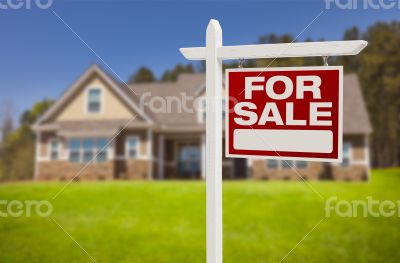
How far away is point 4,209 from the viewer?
11.6 metres

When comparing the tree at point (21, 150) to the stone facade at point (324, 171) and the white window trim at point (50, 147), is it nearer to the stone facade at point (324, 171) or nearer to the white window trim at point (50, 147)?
the white window trim at point (50, 147)

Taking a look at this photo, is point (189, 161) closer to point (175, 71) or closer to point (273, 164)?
point (273, 164)

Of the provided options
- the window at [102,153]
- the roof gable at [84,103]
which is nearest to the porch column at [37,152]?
the roof gable at [84,103]

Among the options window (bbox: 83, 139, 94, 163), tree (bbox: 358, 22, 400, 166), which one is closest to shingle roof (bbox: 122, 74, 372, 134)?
window (bbox: 83, 139, 94, 163)

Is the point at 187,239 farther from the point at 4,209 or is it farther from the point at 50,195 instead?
the point at 50,195

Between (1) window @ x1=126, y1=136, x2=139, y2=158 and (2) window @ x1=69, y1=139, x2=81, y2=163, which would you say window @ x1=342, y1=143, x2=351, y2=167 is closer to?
(1) window @ x1=126, y1=136, x2=139, y2=158

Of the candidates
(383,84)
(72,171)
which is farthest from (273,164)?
(383,84)

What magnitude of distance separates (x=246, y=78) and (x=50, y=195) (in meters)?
12.2

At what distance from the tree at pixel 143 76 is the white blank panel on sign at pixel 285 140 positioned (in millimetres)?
30727

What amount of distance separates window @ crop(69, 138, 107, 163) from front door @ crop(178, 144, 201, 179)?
13.5 feet

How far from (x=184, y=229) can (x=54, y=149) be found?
14.2 meters

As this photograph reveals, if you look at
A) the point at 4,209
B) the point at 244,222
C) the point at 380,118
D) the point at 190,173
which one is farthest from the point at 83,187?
the point at 380,118

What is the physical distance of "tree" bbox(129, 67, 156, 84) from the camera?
33.6 meters

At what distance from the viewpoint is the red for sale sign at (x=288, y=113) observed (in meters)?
3.21
